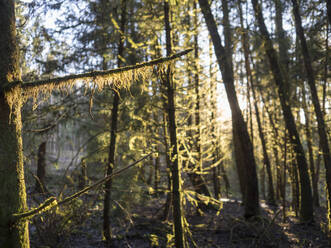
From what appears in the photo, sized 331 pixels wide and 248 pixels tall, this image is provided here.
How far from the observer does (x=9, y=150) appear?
1.74m

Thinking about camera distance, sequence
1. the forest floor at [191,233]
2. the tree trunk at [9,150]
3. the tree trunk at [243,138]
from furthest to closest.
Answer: the tree trunk at [243,138] < the forest floor at [191,233] < the tree trunk at [9,150]

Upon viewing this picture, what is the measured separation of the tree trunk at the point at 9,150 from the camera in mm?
1704

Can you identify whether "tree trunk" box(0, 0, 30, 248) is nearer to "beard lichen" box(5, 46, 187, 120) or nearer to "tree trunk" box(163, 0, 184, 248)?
"beard lichen" box(5, 46, 187, 120)

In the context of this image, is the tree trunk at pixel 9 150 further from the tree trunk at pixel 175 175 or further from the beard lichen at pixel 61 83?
Answer: the tree trunk at pixel 175 175

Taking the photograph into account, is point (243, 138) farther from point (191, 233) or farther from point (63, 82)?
point (63, 82)

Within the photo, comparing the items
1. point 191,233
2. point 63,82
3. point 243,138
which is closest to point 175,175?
point 191,233

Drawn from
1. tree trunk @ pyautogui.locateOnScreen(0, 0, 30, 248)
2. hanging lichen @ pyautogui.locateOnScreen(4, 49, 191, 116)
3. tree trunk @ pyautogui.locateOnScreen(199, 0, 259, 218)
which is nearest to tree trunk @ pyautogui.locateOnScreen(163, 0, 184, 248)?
hanging lichen @ pyautogui.locateOnScreen(4, 49, 191, 116)

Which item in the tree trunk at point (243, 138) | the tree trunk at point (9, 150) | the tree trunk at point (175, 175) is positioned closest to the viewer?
the tree trunk at point (9, 150)

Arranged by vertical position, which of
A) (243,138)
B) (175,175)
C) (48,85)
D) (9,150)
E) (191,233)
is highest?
(48,85)

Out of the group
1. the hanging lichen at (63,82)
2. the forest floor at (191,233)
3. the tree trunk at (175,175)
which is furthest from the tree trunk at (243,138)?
the hanging lichen at (63,82)

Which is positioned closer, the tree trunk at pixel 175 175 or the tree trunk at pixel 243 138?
the tree trunk at pixel 175 175

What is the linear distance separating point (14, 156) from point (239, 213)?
8.83 meters

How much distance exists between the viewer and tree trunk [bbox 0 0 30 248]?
170cm

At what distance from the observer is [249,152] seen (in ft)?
23.5
